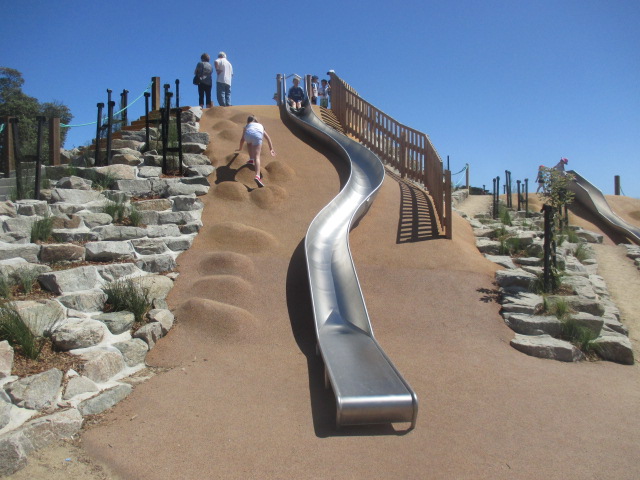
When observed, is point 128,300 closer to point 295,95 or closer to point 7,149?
point 7,149

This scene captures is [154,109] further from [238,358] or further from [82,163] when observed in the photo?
[238,358]

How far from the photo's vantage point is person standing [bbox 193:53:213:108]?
16062 mm

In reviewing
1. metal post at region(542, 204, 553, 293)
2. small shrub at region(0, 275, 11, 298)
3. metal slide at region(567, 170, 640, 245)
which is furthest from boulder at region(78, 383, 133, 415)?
metal slide at region(567, 170, 640, 245)

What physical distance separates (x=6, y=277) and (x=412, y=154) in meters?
9.45

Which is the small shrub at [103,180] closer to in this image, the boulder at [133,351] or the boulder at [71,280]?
the boulder at [71,280]

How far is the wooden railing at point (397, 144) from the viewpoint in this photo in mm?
10562

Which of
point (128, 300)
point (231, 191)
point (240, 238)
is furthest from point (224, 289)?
point (231, 191)

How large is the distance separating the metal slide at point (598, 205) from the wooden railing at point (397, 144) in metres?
8.65

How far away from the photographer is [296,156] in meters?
13.4

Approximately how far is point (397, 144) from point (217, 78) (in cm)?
666

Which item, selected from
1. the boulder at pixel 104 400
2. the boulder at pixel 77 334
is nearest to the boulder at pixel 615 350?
the boulder at pixel 104 400

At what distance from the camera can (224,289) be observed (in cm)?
738

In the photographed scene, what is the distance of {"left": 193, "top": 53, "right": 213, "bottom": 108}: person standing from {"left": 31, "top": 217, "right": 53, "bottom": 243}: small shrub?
9.70 meters

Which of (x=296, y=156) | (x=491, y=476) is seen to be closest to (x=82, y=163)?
(x=296, y=156)
